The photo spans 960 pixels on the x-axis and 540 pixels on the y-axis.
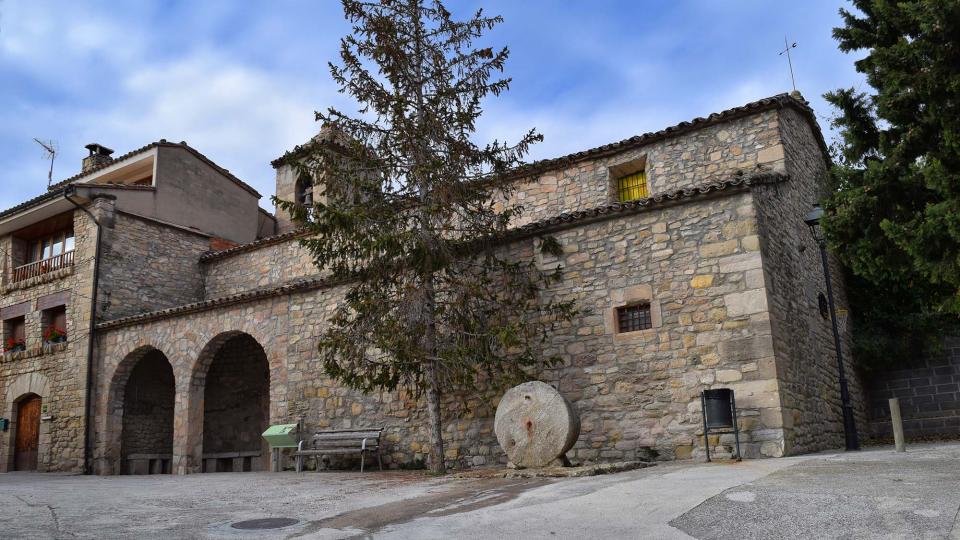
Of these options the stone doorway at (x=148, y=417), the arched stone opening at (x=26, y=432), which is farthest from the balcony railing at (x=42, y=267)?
the stone doorway at (x=148, y=417)

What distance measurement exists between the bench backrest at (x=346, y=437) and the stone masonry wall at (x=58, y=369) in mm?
7658

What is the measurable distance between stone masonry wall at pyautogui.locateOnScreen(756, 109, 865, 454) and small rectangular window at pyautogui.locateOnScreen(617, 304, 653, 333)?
1836 millimetres

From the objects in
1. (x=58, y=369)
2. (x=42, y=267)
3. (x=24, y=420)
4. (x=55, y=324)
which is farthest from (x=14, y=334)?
(x=58, y=369)

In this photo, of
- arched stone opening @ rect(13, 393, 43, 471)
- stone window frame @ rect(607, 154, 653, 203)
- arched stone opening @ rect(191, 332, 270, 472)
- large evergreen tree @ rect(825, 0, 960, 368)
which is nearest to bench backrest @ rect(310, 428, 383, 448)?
arched stone opening @ rect(191, 332, 270, 472)

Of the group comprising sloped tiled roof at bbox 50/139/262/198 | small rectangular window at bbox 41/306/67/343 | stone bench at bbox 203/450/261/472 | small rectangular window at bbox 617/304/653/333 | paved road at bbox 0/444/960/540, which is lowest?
stone bench at bbox 203/450/261/472

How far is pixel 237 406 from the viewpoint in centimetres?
1855

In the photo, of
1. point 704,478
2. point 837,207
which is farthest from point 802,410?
point 704,478

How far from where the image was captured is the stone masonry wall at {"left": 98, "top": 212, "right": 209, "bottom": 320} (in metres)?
18.5

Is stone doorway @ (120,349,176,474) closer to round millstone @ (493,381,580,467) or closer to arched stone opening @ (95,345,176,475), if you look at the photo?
arched stone opening @ (95,345,176,475)

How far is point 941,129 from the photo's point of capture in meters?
8.50

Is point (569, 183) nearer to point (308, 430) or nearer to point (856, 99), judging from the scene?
point (856, 99)

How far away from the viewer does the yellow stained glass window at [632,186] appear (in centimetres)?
1448

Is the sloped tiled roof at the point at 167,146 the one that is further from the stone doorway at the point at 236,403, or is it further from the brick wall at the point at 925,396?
the brick wall at the point at 925,396

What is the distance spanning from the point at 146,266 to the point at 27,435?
217 inches
